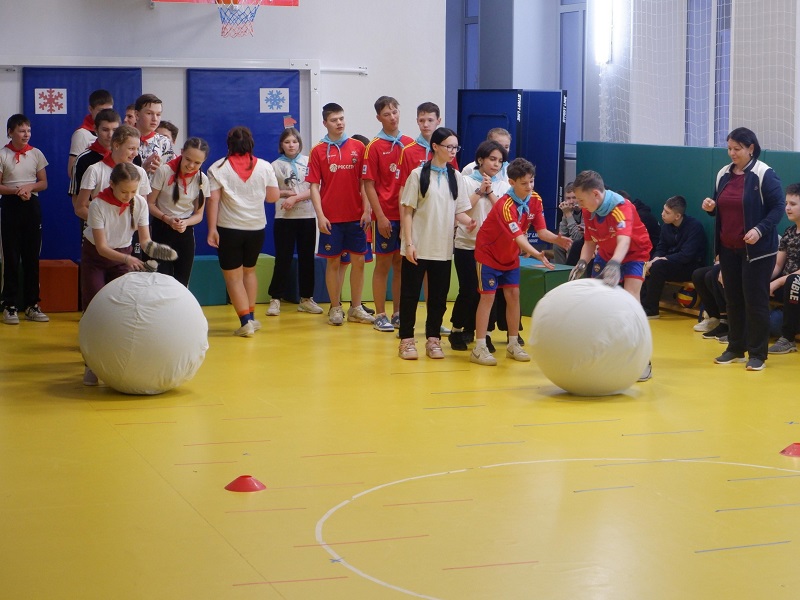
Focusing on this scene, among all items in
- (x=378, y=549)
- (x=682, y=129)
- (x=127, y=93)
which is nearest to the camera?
(x=378, y=549)

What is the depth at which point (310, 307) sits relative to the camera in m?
11.0

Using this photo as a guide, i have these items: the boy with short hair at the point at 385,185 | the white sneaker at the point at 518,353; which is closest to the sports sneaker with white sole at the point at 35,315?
the boy with short hair at the point at 385,185

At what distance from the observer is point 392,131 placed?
32.0 feet

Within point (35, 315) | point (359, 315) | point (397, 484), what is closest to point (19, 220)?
point (35, 315)

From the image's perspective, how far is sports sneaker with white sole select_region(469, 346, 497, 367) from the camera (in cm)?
844

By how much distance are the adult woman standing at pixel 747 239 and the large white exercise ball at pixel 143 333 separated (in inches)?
155

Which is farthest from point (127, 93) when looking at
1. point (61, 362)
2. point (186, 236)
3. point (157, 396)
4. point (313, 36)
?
point (157, 396)

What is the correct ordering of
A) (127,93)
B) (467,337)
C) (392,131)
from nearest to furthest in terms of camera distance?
1. (467,337)
2. (392,131)
3. (127,93)

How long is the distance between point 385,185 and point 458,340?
1626 mm

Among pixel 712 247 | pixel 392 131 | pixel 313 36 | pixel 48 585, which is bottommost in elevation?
pixel 48 585

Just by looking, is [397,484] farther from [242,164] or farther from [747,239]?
[242,164]

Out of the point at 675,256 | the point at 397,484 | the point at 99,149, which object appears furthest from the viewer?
the point at 675,256

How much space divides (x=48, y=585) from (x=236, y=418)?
8.78ft

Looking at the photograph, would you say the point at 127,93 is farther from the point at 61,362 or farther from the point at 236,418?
the point at 236,418
